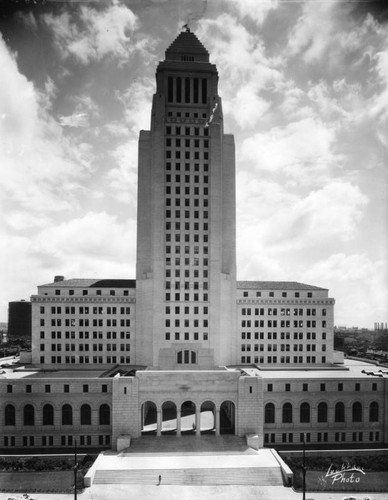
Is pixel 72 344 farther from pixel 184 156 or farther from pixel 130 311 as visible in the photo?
pixel 184 156

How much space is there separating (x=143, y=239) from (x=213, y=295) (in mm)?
18342

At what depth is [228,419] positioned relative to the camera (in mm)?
60688

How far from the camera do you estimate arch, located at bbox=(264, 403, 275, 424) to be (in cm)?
5525

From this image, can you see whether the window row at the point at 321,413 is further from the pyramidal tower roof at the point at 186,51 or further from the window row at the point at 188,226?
the pyramidal tower roof at the point at 186,51

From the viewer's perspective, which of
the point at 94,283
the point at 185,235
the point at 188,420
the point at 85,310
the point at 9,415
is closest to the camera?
the point at 9,415

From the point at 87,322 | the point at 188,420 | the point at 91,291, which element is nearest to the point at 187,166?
the point at 91,291

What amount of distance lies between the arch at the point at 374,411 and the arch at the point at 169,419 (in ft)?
99.8

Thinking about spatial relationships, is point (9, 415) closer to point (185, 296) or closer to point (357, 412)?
point (185, 296)

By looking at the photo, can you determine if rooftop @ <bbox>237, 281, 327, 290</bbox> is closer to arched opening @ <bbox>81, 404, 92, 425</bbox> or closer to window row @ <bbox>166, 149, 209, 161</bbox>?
window row @ <bbox>166, 149, 209, 161</bbox>

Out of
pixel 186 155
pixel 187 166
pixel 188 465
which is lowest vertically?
pixel 188 465

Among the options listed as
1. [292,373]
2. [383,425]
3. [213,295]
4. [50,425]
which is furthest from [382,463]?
[50,425]

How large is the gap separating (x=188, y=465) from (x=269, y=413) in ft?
53.4

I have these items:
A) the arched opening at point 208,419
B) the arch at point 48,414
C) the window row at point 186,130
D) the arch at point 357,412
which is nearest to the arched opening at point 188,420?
the arched opening at point 208,419

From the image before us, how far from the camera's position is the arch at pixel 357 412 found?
56.2 meters
